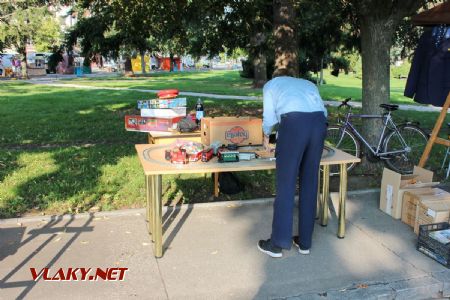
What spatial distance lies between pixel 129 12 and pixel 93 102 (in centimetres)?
719

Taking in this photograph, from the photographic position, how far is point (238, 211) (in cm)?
551

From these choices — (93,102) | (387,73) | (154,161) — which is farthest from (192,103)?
(154,161)

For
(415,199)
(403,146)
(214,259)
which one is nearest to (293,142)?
(214,259)

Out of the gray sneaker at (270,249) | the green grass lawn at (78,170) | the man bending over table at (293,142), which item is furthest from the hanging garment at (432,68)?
the gray sneaker at (270,249)

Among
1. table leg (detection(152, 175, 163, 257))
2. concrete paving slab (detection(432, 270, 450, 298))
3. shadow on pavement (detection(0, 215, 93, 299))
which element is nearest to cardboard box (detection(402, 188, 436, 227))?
concrete paving slab (detection(432, 270, 450, 298))

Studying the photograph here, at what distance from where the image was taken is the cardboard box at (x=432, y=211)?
4.66m

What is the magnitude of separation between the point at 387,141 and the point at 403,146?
1.19 feet

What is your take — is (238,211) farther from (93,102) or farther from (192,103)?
(93,102)

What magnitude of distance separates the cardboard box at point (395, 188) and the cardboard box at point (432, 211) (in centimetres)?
38

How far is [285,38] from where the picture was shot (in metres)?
8.12

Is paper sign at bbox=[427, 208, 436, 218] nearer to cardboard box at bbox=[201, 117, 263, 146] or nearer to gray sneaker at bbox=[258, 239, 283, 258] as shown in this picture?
gray sneaker at bbox=[258, 239, 283, 258]

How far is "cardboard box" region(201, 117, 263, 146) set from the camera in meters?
4.85

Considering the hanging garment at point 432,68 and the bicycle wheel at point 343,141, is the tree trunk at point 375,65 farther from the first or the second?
the hanging garment at point 432,68

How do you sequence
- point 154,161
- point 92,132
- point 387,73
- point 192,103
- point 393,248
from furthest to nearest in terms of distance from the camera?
1. point 192,103
2. point 92,132
3. point 387,73
4. point 393,248
5. point 154,161
